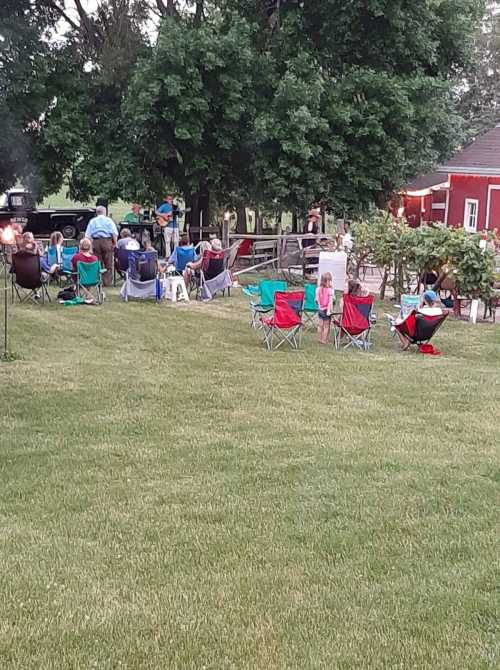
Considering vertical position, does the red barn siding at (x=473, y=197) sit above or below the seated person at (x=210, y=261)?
above

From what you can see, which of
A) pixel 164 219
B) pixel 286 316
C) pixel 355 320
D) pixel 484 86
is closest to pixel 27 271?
pixel 286 316

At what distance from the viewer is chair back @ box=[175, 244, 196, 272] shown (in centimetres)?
1406

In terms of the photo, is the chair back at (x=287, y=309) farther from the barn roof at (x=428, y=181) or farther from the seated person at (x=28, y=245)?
the barn roof at (x=428, y=181)

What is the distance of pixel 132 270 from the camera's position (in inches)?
516

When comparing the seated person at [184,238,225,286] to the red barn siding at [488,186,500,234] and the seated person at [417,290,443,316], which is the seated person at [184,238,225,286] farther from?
the red barn siding at [488,186,500,234]

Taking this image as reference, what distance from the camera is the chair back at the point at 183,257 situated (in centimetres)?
1406

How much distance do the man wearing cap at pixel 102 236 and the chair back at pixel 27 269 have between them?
2.37 meters

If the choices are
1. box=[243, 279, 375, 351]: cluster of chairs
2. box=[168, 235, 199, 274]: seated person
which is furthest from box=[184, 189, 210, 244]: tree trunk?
box=[243, 279, 375, 351]: cluster of chairs

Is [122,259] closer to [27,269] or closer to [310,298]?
[27,269]

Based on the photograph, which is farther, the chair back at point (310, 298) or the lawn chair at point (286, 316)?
the chair back at point (310, 298)

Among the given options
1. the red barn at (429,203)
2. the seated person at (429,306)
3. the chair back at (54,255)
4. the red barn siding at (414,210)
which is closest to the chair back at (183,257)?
the chair back at (54,255)

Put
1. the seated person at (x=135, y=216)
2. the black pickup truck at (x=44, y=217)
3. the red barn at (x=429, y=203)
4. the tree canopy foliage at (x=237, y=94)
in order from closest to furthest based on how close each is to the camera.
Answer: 1. the tree canopy foliage at (x=237, y=94)
2. the seated person at (x=135, y=216)
3. the black pickup truck at (x=44, y=217)
4. the red barn at (x=429, y=203)

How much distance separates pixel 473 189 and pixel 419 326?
16.6m

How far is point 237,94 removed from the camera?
17.7 metres
